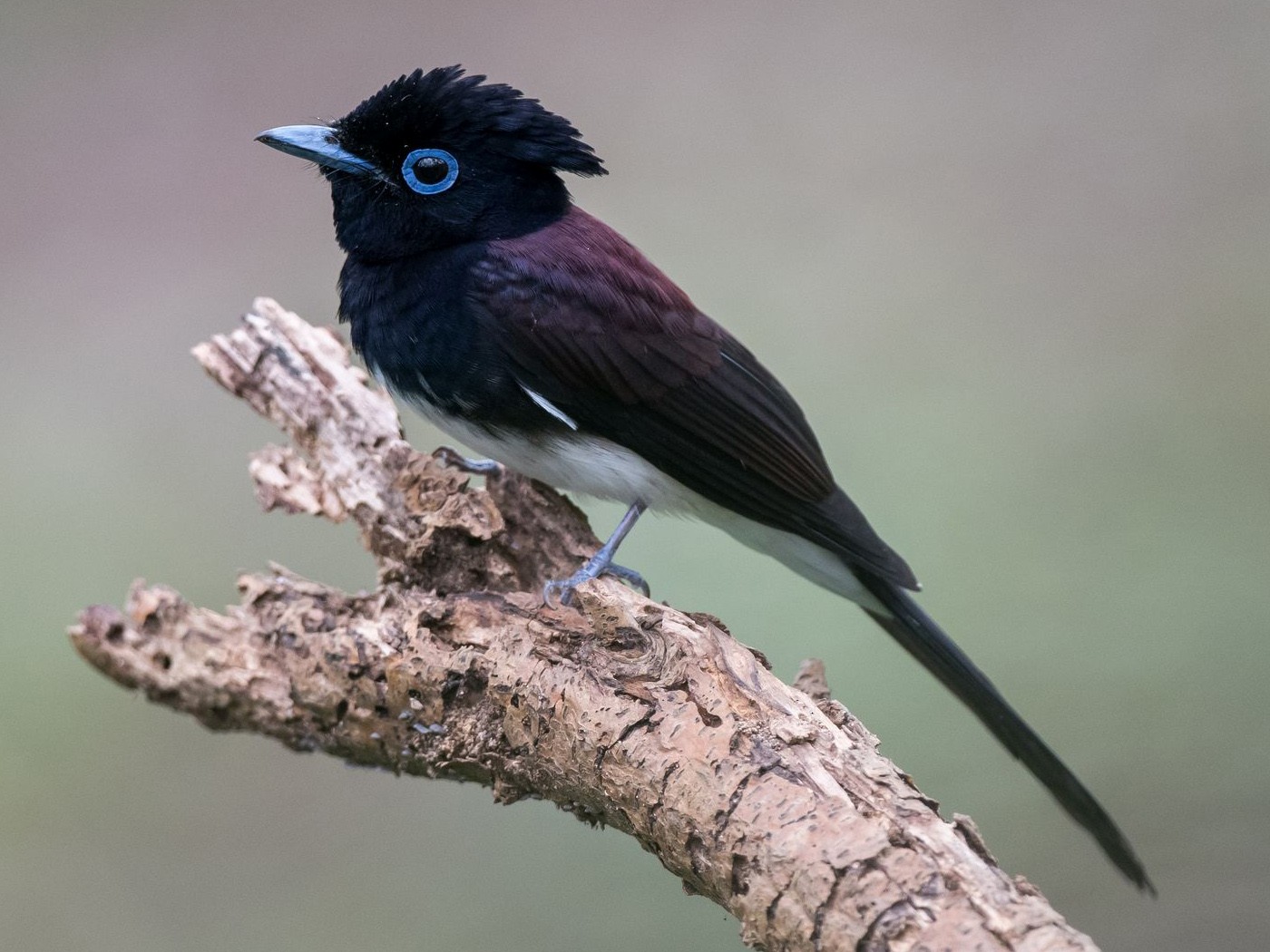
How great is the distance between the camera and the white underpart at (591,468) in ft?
10.8

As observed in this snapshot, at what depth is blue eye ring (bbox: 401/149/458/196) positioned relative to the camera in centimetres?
340

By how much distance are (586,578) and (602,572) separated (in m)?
0.19

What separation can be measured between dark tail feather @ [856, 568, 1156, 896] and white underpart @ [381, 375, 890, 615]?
1.02 ft

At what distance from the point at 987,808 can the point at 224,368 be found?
2.81 m

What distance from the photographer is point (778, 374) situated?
561 cm

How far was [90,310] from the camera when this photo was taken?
7.06 m

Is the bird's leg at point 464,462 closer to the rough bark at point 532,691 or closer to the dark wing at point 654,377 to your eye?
the rough bark at point 532,691

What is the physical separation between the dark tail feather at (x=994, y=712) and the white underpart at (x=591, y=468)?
0.31 meters

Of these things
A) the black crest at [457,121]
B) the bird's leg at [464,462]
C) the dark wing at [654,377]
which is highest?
the black crest at [457,121]

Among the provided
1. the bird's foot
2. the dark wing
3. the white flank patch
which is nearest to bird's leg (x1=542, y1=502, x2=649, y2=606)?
the bird's foot

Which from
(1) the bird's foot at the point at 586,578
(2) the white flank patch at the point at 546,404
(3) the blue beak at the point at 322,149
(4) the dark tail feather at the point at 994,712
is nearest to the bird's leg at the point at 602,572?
(1) the bird's foot at the point at 586,578

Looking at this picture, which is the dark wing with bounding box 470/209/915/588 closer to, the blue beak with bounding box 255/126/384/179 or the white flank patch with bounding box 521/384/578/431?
the white flank patch with bounding box 521/384/578/431

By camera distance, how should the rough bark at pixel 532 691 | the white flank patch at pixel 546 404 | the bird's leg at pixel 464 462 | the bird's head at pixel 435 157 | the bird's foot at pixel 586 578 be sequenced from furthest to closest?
the bird's leg at pixel 464 462 < the bird's head at pixel 435 157 < the white flank patch at pixel 546 404 < the bird's foot at pixel 586 578 < the rough bark at pixel 532 691

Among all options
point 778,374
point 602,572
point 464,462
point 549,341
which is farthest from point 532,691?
point 778,374
